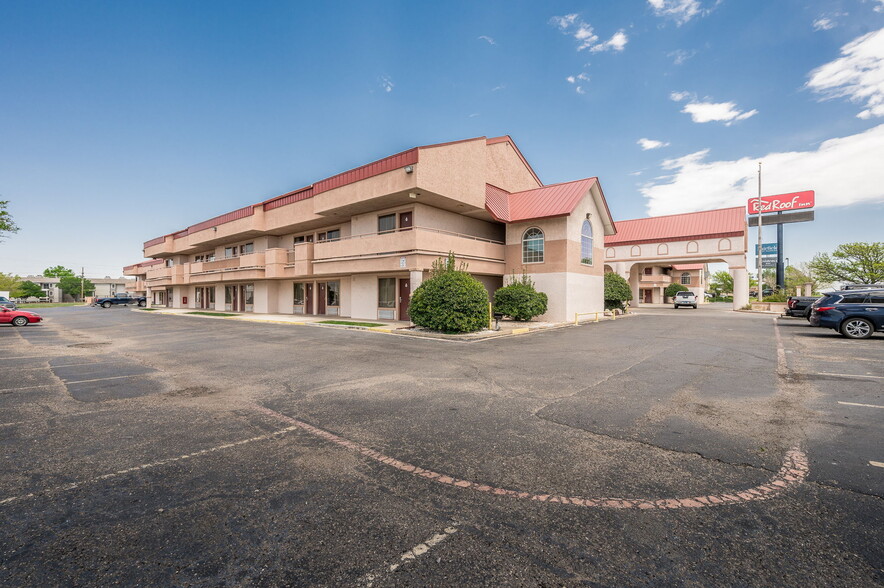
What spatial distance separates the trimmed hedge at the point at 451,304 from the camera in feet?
55.4

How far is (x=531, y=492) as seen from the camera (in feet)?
11.5

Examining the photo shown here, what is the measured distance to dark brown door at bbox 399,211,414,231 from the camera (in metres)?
22.4

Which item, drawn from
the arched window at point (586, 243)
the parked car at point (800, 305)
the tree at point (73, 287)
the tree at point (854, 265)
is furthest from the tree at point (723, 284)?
the tree at point (73, 287)

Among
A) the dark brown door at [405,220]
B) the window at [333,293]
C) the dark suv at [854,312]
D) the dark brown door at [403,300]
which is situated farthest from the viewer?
the window at [333,293]

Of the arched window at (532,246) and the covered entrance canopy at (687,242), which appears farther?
the covered entrance canopy at (687,242)

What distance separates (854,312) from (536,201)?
51.5 feet

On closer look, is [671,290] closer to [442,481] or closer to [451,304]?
[451,304]

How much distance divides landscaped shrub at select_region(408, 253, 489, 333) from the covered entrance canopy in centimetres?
2964

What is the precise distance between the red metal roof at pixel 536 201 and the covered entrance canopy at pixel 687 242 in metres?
19.0

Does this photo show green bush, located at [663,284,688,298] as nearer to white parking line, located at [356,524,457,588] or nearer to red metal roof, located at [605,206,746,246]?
red metal roof, located at [605,206,746,246]

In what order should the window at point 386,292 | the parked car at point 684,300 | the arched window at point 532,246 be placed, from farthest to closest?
the parked car at point 684,300 < the arched window at point 532,246 < the window at point 386,292

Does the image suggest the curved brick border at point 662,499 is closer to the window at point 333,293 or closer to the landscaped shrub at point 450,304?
the landscaped shrub at point 450,304

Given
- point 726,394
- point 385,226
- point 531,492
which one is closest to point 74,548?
point 531,492

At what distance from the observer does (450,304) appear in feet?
55.7
